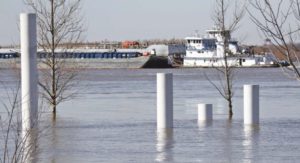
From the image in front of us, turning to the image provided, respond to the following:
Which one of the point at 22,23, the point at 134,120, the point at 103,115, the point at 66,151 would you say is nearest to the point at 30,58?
the point at 22,23

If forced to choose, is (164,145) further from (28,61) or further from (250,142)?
(28,61)

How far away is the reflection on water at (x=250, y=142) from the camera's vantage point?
14.6 m

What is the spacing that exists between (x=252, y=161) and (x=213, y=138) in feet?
12.0

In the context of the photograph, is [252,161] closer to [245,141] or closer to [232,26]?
[245,141]

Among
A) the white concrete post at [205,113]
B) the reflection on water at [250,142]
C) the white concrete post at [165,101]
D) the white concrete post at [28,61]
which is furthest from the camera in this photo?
the white concrete post at [205,113]

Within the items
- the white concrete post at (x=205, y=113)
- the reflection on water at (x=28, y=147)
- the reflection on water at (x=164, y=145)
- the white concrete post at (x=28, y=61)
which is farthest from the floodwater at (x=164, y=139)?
the reflection on water at (x=28, y=147)

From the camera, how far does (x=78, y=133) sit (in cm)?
1908

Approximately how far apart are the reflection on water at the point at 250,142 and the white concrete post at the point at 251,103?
18.3 inches

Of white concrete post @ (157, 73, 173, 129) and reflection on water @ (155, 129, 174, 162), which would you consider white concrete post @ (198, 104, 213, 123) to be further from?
reflection on water @ (155, 129, 174, 162)

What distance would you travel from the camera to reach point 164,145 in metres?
16.4

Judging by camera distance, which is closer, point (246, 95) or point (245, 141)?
point (245, 141)

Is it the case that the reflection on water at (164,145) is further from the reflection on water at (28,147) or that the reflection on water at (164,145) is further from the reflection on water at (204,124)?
the reflection on water at (28,147)

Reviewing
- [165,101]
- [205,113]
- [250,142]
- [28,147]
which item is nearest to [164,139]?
[250,142]

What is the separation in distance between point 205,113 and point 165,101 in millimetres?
2778
